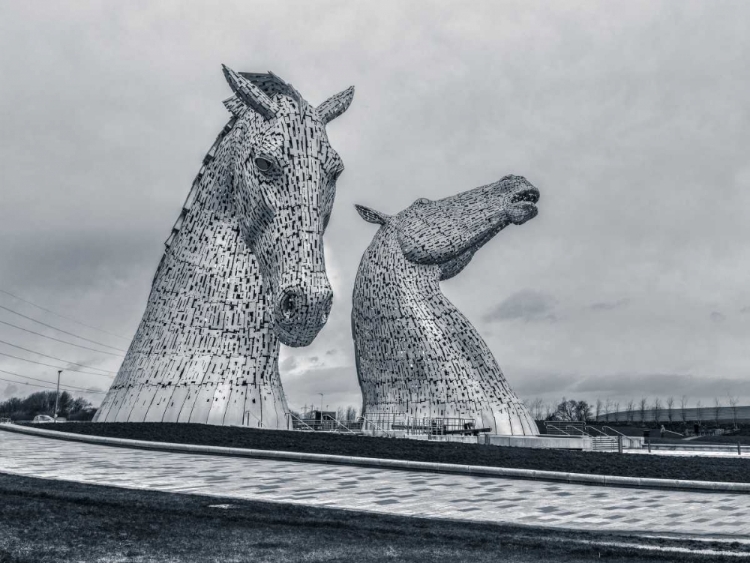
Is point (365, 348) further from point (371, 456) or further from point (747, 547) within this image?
point (747, 547)

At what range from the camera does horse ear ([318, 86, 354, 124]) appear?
11688 mm

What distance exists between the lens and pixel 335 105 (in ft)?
39.0

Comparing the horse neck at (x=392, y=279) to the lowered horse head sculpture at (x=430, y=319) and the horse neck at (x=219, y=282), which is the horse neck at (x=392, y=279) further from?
the horse neck at (x=219, y=282)

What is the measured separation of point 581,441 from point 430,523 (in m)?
15.2

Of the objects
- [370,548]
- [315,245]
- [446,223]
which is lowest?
[370,548]

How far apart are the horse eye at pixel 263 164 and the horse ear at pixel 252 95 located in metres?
0.90

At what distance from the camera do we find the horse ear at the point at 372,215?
23984 mm

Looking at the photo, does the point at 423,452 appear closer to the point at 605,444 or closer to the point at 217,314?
the point at 217,314

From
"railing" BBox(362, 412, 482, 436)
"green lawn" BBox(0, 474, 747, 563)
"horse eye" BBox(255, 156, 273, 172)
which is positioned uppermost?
"horse eye" BBox(255, 156, 273, 172)

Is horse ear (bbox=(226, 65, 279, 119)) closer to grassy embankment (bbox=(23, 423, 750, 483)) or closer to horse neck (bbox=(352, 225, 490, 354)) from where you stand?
grassy embankment (bbox=(23, 423, 750, 483))

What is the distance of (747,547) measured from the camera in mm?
6152

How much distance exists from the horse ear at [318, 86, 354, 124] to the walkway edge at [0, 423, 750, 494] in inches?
200

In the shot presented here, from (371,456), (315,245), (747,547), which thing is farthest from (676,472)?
(315,245)

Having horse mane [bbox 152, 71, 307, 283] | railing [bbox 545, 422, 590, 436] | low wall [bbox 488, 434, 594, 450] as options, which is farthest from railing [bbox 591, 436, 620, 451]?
horse mane [bbox 152, 71, 307, 283]
